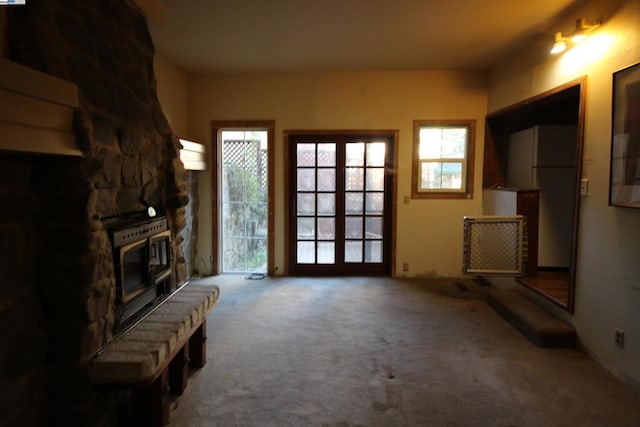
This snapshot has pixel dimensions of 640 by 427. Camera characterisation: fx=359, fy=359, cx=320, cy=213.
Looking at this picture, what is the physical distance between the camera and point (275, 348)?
2773mm

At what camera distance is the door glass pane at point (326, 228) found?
4770 millimetres

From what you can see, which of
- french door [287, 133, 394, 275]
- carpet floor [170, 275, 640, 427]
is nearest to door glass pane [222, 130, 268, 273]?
french door [287, 133, 394, 275]

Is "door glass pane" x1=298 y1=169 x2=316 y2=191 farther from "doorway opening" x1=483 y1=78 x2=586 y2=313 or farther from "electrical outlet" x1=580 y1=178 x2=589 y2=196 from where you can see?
"electrical outlet" x1=580 y1=178 x2=589 y2=196

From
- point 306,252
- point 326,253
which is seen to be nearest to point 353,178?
point 326,253

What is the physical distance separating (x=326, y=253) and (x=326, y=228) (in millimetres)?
339

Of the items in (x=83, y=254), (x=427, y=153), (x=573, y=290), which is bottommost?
(x=573, y=290)

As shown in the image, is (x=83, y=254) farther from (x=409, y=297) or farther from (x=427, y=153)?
Answer: (x=427, y=153)

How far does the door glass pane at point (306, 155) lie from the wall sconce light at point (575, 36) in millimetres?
2722

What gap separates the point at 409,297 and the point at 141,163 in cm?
299

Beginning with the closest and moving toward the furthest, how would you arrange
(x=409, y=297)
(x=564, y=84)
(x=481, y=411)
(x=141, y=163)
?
(x=481, y=411), (x=141, y=163), (x=564, y=84), (x=409, y=297)

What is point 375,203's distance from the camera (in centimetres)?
476

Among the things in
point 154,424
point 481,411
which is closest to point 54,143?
point 154,424

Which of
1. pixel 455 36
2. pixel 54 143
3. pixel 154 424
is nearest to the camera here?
pixel 54 143

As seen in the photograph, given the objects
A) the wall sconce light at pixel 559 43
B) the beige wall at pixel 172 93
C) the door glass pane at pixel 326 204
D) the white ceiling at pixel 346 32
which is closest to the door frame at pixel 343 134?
the door glass pane at pixel 326 204
